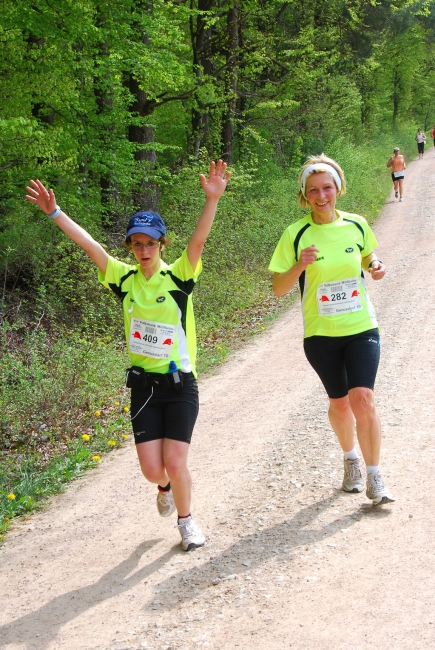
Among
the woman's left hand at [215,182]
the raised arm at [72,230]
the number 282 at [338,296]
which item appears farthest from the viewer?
the number 282 at [338,296]

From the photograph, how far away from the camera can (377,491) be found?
474 centimetres

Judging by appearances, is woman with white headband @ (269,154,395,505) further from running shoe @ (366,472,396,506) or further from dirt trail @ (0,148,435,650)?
dirt trail @ (0,148,435,650)

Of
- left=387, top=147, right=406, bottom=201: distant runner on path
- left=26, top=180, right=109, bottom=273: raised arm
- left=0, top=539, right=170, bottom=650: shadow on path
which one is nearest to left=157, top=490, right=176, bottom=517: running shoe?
left=0, top=539, right=170, bottom=650: shadow on path

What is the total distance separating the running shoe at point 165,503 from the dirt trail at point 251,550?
0.19 metres

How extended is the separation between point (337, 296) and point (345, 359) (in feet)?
1.37

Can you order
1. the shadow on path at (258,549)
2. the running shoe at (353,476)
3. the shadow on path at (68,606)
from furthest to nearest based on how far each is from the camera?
the running shoe at (353,476), the shadow on path at (258,549), the shadow on path at (68,606)

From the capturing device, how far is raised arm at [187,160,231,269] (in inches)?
171

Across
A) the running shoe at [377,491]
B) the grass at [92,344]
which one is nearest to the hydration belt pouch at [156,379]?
the running shoe at [377,491]

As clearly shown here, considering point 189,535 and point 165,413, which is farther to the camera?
point 189,535

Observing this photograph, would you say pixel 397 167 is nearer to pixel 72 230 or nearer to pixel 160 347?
pixel 72 230

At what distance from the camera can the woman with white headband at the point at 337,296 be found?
470cm

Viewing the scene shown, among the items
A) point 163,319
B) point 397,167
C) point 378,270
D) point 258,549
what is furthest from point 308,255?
point 397,167

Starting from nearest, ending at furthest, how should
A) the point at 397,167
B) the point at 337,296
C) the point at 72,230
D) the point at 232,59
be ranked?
the point at 72,230 < the point at 337,296 < the point at 232,59 < the point at 397,167

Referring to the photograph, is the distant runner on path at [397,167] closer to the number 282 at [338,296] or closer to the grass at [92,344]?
the grass at [92,344]
